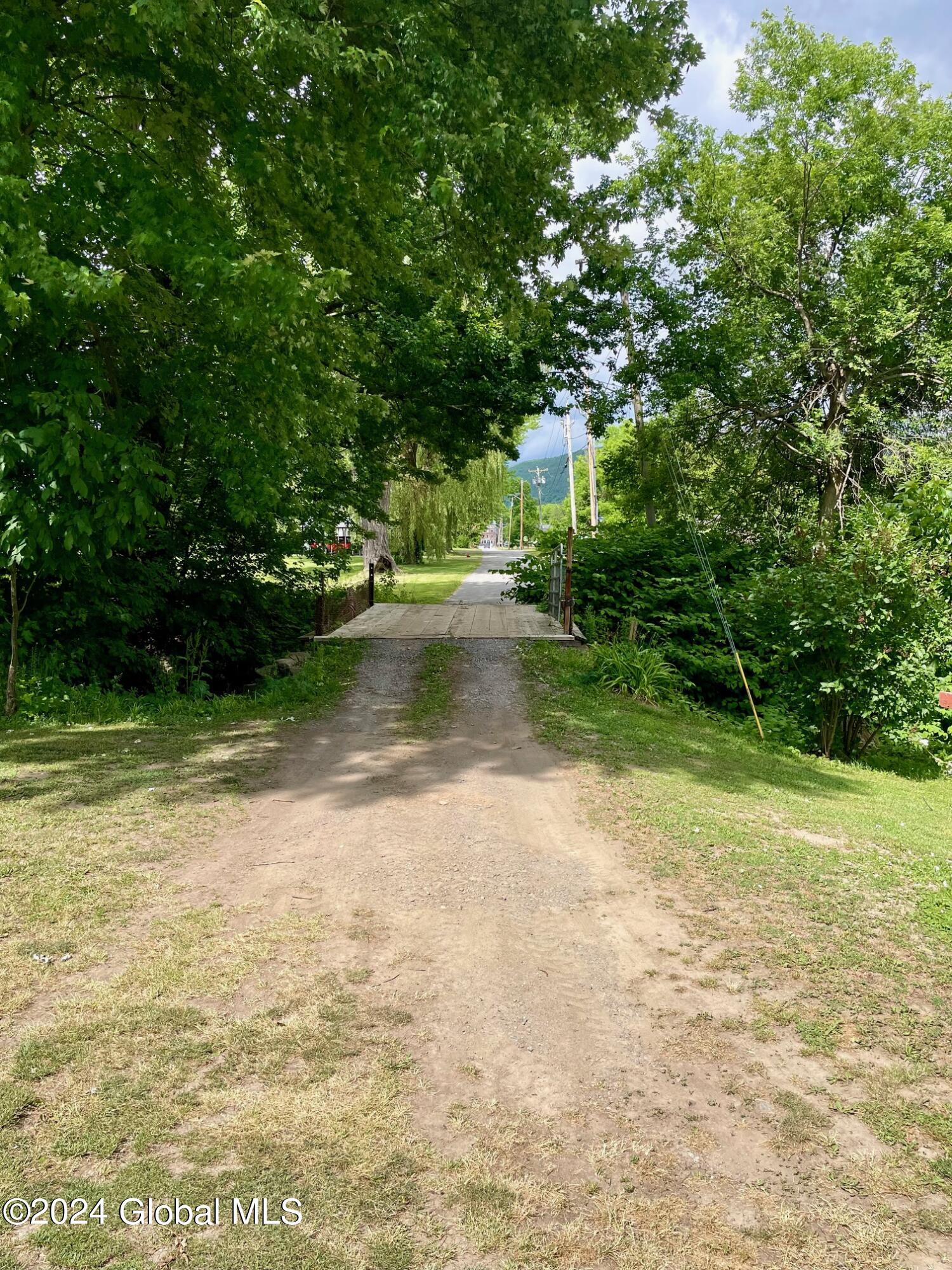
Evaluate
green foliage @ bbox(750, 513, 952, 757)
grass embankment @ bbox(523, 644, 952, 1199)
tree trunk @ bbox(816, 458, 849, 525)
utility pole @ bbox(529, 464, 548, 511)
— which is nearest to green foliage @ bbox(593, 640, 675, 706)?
grass embankment @ bbox(523, 644, 952, 1199)

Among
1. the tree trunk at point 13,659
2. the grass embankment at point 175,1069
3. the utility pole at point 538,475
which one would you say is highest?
the utility pole at point 538,475

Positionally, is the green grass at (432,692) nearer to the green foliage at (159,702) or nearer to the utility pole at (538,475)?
the green foliage at (159,702)

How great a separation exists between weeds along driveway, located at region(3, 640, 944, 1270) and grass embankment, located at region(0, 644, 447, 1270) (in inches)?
0.4

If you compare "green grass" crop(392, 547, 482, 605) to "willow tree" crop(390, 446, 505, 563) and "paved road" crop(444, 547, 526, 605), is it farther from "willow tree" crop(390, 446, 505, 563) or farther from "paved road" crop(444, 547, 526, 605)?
"willow tree" crop(390, 446, 505, 563)

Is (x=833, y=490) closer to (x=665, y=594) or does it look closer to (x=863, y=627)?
(x=665, y=594)

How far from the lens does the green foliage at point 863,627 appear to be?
10.3 m

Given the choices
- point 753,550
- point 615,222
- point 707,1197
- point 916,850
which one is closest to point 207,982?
point 707,1197

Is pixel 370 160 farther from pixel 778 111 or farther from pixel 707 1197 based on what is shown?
pixel 778 111

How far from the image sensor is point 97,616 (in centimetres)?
1030

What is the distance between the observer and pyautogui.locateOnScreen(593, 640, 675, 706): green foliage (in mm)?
10555

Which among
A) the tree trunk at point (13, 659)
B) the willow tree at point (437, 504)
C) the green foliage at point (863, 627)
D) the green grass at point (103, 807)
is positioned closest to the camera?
the green grass at point (103, 807)

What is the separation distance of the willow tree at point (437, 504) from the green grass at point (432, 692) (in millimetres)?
15030

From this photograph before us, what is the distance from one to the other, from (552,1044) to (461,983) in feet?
1.83

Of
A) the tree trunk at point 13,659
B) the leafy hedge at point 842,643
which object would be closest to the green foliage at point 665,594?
the leafy hedge at point 842,643
